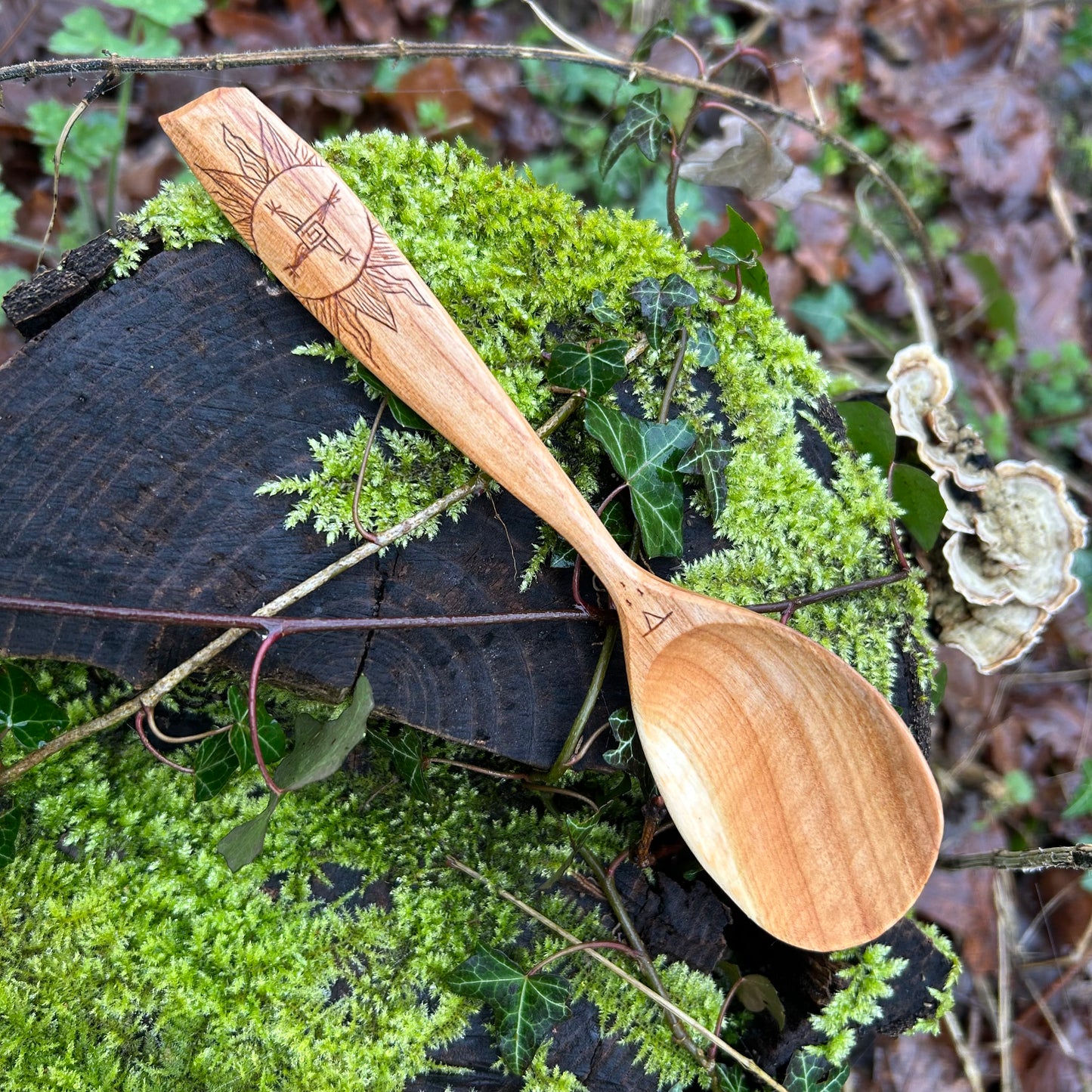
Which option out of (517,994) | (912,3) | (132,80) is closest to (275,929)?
(517,994)

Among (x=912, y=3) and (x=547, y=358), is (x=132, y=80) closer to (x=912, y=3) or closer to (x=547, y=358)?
(x=547, y=358)

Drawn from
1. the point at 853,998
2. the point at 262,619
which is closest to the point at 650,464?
the point at 262,619

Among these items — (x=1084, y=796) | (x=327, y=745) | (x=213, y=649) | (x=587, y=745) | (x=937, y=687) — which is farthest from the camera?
(x=1084, y=796)

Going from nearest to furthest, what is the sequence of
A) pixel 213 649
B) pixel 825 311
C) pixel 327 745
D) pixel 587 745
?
1. pixel 327 745
2. pixel 213 649
3. pixel 587 745
4. pixel 825 311

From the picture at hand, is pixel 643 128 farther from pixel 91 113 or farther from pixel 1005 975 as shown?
pixel 1005 975

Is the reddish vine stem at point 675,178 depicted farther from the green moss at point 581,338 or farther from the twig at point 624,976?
the twig at point 624,976
